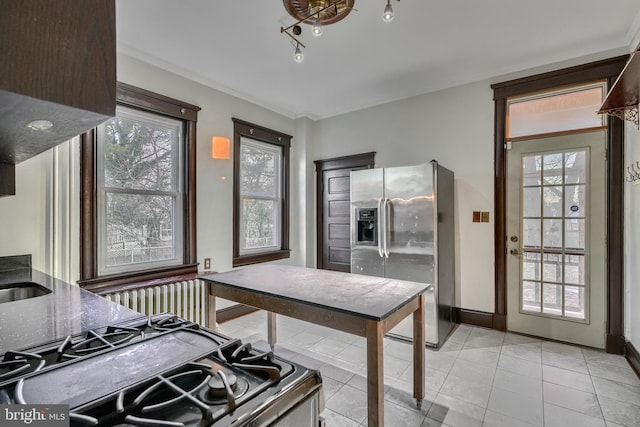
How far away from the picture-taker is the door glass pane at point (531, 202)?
122 inches

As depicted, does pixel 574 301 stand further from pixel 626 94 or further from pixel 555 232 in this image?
pixel 626 94

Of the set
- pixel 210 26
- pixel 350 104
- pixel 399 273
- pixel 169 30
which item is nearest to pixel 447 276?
pixel 399 273

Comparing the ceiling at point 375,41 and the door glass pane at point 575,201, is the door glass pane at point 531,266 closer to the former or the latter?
the door glass pane at point 575,201

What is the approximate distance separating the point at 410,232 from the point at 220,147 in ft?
7.70

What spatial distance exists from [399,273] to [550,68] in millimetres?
2585

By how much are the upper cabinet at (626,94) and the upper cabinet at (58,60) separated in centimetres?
247

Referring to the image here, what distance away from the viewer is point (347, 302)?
172 cm

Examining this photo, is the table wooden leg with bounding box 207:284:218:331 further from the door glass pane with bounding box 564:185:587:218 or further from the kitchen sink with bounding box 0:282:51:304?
the door glass pane with bounding box 564:185:587:218

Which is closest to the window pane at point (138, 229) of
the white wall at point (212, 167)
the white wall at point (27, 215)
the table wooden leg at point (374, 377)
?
the white wall at point (212, 167)

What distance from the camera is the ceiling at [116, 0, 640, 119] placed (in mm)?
2258

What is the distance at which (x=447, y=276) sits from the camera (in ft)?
10.4

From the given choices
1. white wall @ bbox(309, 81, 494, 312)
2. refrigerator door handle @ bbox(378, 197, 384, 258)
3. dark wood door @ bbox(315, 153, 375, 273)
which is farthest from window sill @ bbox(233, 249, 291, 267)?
white wall @ bbox(309, 81, 494, 312)

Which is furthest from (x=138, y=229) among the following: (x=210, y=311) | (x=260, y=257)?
(x=260, y=257)

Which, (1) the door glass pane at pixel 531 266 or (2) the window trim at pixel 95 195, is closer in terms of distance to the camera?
(2) the window trim at pixel 95 195
